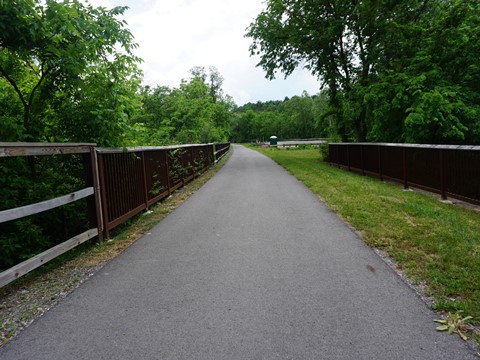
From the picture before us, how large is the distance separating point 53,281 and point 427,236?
4.83m

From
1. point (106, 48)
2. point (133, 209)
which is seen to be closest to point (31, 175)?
point (133, 209)

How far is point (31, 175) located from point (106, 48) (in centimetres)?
240

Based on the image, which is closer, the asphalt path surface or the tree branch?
the asphalt path surface

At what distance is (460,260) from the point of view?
12.4ft

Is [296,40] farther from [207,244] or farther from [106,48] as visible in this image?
[207,244]

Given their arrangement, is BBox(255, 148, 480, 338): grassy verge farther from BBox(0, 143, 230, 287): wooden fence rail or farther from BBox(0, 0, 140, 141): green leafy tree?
BBox(0, 0, 140, 141): green leafy tree

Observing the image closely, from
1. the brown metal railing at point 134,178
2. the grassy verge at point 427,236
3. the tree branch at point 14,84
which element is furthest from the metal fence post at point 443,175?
the tree branch at point 14,84

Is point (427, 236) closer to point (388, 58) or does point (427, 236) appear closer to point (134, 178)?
point (134, 178)

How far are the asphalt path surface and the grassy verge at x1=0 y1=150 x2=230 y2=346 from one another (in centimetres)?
15

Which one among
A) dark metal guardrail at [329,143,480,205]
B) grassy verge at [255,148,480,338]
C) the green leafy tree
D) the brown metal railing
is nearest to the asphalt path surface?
grassy verge at [255,148,480,338]

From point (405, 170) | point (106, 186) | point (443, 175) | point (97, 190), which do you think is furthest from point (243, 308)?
point (405, 170)

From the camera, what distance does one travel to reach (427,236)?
15.5ft

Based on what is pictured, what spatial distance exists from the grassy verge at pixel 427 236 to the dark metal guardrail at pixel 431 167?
0.37 m

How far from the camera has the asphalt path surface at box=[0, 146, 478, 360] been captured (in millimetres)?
2389
